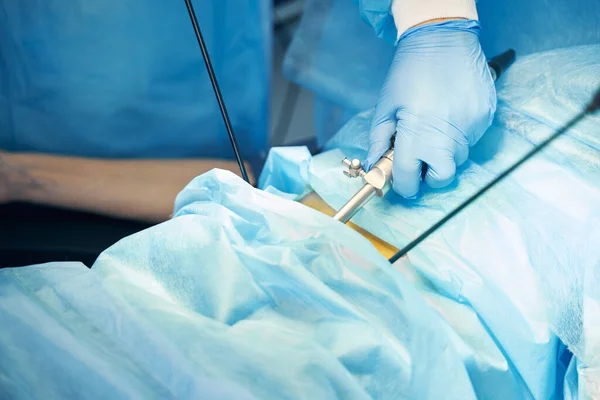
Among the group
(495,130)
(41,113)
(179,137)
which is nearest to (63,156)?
(41,113)

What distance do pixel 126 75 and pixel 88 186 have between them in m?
0.25

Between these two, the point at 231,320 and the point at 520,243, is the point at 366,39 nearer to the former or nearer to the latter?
the point at 520,243

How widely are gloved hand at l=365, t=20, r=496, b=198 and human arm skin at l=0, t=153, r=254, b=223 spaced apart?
0.50 meters

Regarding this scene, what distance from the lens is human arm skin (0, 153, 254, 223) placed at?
3.60ft

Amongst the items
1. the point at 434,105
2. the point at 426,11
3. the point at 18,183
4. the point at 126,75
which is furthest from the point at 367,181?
the point at 18,183

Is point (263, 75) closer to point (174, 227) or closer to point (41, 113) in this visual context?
point (41, 113)

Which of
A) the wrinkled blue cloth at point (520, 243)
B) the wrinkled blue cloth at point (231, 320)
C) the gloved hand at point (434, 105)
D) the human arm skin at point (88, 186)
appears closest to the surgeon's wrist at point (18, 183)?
the human arm skin at point (88, 186)

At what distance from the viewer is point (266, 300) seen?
24.9 inches

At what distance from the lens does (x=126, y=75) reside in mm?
1123

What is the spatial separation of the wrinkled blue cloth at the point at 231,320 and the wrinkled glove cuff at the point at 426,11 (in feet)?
1.48

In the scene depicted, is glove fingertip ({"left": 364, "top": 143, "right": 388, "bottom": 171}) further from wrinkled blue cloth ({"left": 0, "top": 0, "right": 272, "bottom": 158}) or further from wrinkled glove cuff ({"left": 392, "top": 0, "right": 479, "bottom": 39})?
wrinkled blue cloth ({"left": 0, "top": 0, "right": 272, "bottom": 158})

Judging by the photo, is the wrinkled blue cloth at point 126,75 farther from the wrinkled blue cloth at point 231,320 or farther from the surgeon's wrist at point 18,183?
the wrinkled blue cloth at point 231,320

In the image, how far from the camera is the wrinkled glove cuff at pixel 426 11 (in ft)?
2.94

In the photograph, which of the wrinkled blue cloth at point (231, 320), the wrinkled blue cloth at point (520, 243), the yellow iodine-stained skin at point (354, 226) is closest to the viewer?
the wrinkled blue cloth at point (231, 320)
